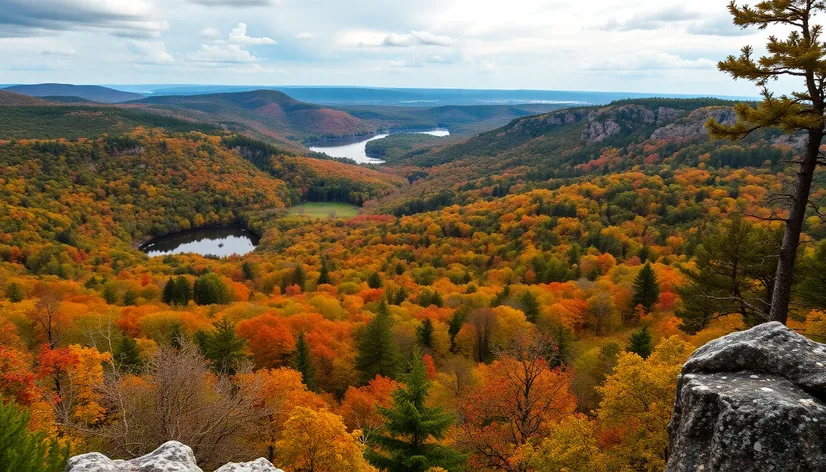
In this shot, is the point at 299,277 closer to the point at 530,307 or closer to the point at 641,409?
the point at 530,307

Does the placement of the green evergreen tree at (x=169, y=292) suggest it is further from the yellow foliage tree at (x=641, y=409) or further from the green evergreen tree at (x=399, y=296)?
the yellow foliage tree at (x=641, y=409)

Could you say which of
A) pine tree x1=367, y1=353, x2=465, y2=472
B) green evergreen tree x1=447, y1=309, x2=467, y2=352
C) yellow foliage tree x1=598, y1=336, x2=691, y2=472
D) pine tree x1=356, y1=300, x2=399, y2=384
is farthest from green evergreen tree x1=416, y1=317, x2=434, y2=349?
yellow foliage tree x1=598, y1=336, x2=691, y2=472

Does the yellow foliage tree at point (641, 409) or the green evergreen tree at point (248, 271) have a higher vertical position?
the yellow foliage tree at point (641, 409)

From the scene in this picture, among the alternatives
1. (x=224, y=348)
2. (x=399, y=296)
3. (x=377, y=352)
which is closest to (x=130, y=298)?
(x=399, y=296)

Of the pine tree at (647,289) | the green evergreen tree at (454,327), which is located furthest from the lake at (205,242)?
the pine tree at (647,289)

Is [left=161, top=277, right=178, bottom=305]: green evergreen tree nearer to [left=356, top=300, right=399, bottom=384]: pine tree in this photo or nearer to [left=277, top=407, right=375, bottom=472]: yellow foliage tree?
[left=356, top=300, right=399, bottom=384]: pine tree
